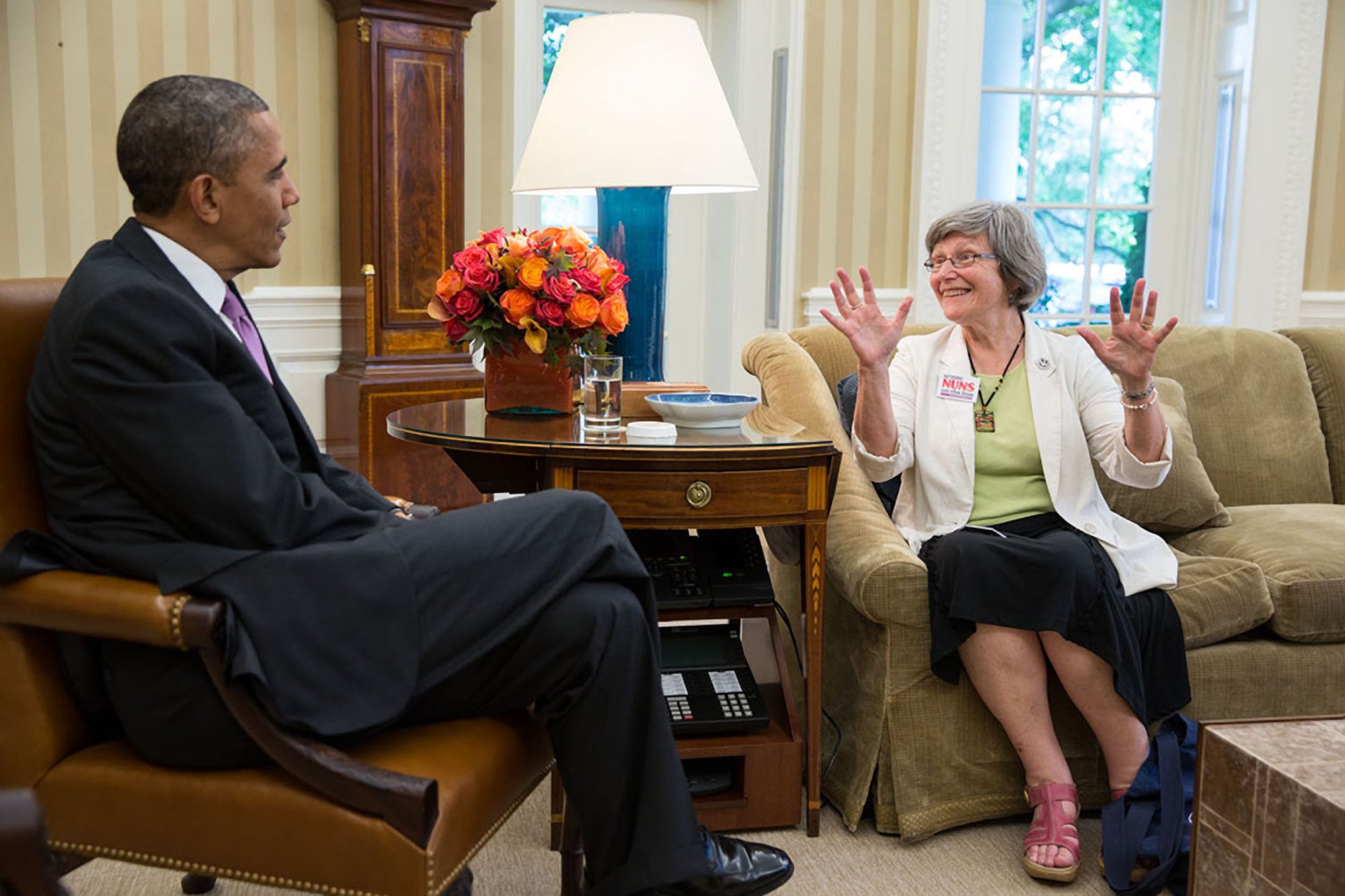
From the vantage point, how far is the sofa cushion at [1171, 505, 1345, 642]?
257 cm

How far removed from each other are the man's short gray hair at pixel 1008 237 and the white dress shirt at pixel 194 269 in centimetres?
141

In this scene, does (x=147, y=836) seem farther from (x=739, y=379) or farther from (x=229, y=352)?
(x=739, y=379)

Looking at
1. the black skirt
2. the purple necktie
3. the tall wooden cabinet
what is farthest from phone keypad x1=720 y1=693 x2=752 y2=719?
the tall wooden cabinet

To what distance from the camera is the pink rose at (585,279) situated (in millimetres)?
2408

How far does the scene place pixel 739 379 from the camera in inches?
196

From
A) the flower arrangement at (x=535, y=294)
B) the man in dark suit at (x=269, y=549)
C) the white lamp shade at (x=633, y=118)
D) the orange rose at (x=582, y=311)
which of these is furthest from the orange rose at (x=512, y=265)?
the man in dark suit at (x=269, y=549)

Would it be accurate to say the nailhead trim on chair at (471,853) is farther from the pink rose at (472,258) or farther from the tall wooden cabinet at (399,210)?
the tall wooden cabinet at (399,210)

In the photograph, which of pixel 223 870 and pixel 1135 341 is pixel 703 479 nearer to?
pixel 1135 341

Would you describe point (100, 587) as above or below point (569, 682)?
above

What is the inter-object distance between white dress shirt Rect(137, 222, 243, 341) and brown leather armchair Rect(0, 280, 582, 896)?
0.86 ft

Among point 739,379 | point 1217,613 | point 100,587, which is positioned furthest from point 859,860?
point 739,379

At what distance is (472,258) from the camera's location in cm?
241

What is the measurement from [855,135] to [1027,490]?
108 inches

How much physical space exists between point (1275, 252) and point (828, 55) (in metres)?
2.01
